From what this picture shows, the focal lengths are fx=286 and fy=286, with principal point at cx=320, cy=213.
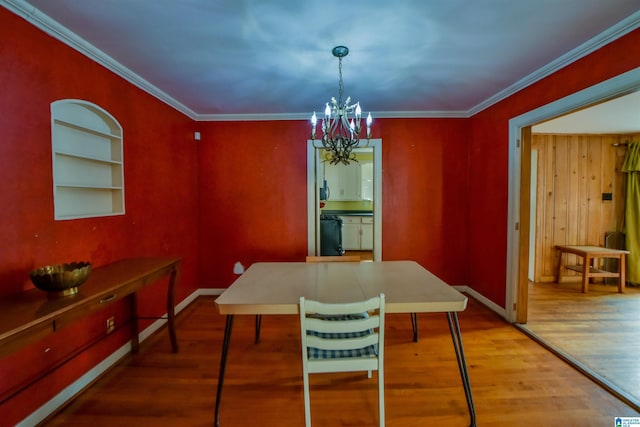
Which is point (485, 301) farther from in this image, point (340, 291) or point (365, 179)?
point (365, 179)

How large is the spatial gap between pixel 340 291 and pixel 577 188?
4.48m

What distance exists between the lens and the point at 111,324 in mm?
2238

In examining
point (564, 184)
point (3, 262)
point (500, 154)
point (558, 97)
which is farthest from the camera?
point (564, 184)

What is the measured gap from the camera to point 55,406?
177cm

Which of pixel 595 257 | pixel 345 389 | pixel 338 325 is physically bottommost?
pixel 345 389

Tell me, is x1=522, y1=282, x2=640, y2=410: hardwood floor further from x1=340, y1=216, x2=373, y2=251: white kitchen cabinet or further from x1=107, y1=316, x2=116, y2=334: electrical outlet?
x1=107, y1=316, x2=116, y2=334: electrical outlet

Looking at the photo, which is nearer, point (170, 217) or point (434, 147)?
point (170, 217)

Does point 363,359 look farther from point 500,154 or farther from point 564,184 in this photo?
point 564,184

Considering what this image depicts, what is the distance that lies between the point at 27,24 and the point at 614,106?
4894mm

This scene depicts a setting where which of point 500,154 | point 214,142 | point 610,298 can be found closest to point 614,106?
point 500,154

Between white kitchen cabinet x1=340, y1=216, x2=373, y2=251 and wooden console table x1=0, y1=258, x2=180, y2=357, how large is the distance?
14.5 ft

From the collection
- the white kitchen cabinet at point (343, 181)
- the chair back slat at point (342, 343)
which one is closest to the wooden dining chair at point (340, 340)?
the chair back slat at point (342, 343)

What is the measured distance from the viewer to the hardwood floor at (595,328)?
2.08 metres

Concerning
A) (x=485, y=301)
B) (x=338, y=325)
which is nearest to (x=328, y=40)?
(x=338, y=325)
